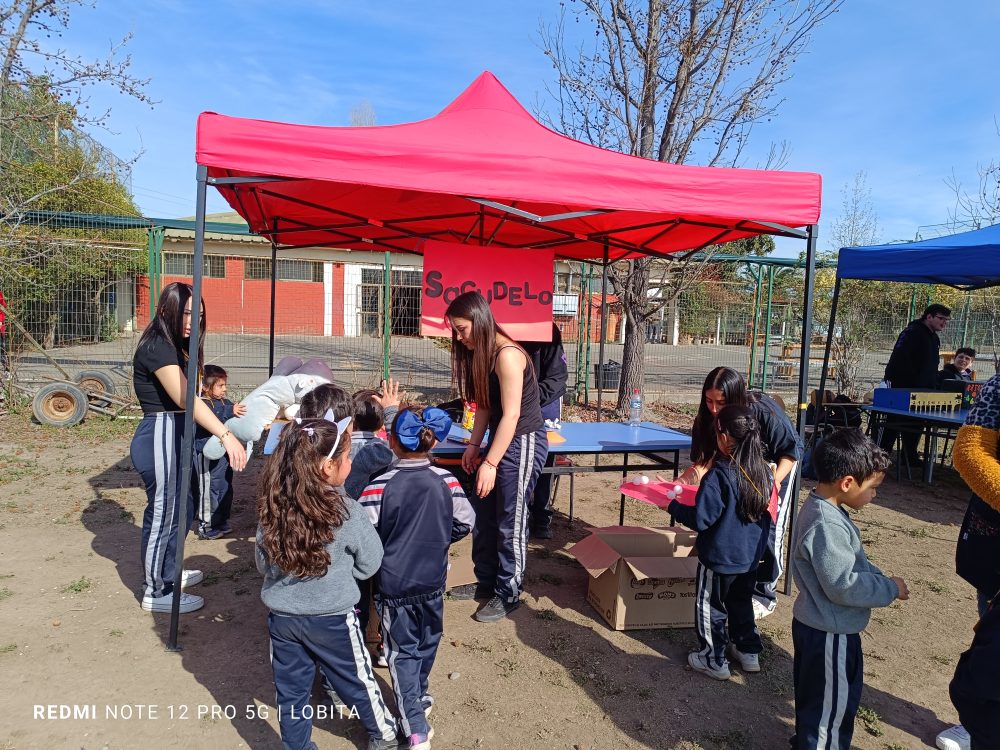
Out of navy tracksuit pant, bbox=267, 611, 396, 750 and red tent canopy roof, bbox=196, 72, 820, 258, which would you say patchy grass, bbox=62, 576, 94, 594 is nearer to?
navy tracksuit pant, bbox=267, 611, 396, 750

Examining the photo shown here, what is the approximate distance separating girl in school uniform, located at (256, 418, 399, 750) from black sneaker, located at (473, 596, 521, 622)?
4.01 ft

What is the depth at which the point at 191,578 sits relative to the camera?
374cm

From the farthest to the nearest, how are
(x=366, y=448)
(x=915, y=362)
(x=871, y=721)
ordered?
(x=915, y=362) < (x=366, y=448) < (x=871, y=721)

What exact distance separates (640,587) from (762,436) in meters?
1.03

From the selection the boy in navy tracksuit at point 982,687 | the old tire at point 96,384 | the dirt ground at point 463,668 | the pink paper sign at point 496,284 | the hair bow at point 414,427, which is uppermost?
the pink paper sign at point 496,284

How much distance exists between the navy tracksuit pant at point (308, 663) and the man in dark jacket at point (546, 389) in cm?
228

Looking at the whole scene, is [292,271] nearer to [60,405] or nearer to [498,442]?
[60,405]

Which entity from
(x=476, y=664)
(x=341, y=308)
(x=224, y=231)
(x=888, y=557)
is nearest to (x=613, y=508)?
(x=888, y=557)

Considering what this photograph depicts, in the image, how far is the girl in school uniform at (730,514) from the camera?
269 cm

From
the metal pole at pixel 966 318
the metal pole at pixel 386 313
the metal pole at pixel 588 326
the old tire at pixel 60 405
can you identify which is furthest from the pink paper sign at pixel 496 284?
the metal pole at pixel 966 318

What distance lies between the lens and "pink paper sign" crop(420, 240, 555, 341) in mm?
4156

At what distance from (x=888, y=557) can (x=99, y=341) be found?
981 cm

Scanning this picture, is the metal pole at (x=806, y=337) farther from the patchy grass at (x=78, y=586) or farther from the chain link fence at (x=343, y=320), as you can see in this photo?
the chain link fence at (x=343, y=320)

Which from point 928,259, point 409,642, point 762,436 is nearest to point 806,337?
point 762,436
